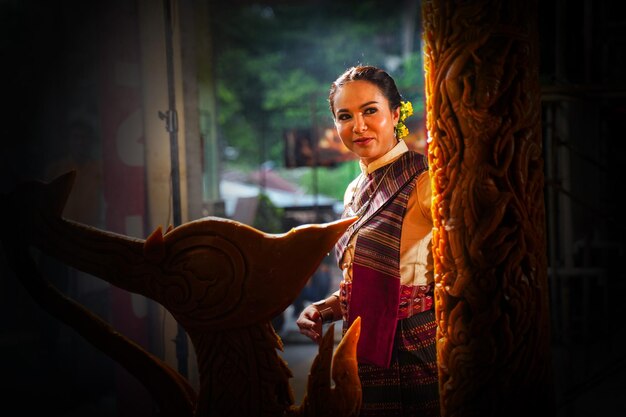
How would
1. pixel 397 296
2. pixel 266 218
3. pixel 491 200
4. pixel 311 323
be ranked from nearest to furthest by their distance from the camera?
pixel 491 200 → pixel 397 296 → pixel 311 323 → pixel 266 218

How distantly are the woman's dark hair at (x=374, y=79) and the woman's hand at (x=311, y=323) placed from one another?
0.81m

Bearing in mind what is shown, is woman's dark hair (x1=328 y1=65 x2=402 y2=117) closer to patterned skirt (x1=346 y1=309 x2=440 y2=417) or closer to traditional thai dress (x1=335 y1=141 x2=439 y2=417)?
traditional thai dress (x1=335 y1=141 x2=439 y2=417)

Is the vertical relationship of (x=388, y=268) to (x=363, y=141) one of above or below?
below

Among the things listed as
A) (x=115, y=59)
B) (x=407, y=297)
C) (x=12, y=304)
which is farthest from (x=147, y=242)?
(x=12, y=304)

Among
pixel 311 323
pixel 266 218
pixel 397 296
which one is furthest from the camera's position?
pixel 266 218

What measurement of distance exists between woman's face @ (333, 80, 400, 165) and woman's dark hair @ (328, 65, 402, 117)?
0.6 inches

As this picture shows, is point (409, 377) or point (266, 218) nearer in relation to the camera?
point (409, 377)

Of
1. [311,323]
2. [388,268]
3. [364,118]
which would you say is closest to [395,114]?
[364,118]

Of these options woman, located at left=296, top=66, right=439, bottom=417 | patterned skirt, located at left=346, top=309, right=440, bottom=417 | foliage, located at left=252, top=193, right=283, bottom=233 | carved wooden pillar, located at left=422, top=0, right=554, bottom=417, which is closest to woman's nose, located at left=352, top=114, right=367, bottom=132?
woman, located at left=296, top=66, right=439, bottom=417

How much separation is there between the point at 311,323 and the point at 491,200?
2.65 ft

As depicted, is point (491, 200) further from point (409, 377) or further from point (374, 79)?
point (409, 377)

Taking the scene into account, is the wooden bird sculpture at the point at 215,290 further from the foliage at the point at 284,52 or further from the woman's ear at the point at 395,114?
the foliage at the point at 284,52

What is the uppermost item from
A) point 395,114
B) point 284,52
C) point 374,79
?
point 284,52

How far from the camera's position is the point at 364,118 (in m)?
1.82
